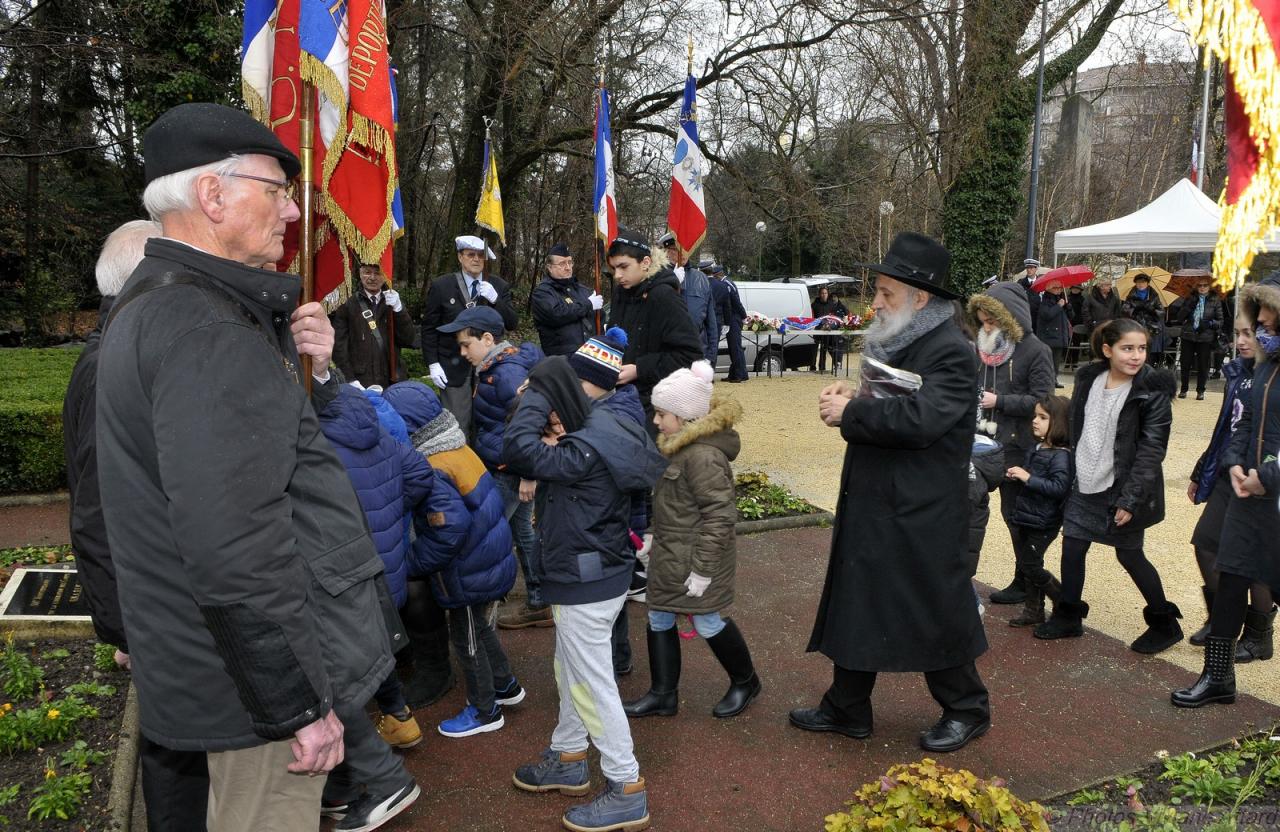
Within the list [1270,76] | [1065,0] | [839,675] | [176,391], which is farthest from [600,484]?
[1065,0]

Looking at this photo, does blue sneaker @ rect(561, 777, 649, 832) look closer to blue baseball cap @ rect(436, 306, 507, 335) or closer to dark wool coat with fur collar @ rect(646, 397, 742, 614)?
dark wool coat with fur collar @ rect(646, 397, 742, 614)

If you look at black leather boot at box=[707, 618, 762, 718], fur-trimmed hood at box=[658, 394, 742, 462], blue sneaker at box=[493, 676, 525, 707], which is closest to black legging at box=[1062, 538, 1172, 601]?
black leather boot at box=[707, 618, 762, 718]

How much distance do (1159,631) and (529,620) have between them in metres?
3.42

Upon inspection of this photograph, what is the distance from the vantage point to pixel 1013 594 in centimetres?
573

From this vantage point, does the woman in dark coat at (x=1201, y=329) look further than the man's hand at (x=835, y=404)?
Yes

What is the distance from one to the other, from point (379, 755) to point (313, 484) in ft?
4.86

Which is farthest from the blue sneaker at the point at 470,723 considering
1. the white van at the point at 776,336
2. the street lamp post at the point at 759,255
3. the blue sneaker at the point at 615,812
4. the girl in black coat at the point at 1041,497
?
the street lamp post at the point at 759,255

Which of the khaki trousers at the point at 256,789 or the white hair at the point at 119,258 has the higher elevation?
the white hair at the point at 119,258

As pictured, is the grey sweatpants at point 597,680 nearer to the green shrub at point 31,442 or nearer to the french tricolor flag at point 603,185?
the french tricolor flag at point 603,185

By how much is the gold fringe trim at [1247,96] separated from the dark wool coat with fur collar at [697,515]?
2.19 meters

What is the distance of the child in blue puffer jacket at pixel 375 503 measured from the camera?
318cm

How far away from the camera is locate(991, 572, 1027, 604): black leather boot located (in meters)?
5.71

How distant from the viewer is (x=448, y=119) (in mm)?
24906

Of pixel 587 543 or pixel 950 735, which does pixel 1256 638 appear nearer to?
pixel 950 735
